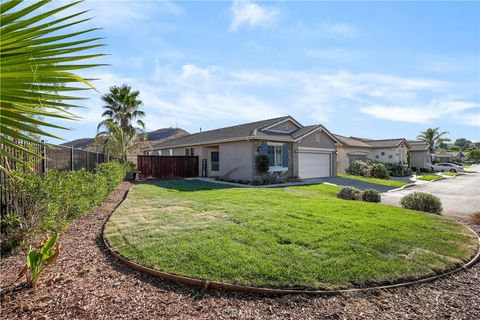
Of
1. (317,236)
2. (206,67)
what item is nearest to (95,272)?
(317,236)

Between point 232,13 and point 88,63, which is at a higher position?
point 232,13

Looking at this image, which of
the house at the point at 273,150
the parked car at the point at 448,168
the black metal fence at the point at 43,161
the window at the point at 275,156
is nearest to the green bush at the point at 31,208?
the black metal fence at the point at 43,161

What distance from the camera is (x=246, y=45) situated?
10242 millimetres

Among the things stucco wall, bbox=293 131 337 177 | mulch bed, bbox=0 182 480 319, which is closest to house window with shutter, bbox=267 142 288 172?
stucco wall, bbox=293 131 337 177

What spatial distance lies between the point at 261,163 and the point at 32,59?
56.7 feet

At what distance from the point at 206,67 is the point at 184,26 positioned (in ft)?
15.6

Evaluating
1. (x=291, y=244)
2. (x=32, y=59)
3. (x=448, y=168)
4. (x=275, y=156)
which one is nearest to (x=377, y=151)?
(x=448, y=168)

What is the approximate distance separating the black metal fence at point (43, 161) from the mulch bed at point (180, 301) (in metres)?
1.13

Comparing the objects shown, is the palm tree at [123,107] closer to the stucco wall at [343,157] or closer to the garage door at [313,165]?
the garage door at [313,165]

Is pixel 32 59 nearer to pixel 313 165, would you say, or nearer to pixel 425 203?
pixel 425 203

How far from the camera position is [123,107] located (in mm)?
26828

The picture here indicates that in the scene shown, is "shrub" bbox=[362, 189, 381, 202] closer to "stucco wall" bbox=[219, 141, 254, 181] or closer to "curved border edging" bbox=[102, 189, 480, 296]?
"curved border edging" bbox=[102, 189, 480, 296]

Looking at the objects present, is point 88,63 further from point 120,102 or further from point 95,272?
point 120,102

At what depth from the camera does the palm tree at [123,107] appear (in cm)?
2659
